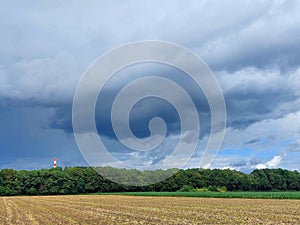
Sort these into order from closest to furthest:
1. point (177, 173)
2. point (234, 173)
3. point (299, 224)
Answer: point (299, 224) < point (177, 173) < point (234, 173)

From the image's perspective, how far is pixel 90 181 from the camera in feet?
401

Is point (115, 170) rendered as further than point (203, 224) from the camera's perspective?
Yes

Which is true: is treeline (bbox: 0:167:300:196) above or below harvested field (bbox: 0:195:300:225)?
above

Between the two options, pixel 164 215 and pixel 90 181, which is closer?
pixel 164 215

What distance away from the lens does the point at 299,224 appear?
2270 centimetres

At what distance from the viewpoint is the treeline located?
11681cm

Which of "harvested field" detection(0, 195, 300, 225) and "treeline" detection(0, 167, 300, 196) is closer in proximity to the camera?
"harvested field" detection(0, 195, 300, 225)

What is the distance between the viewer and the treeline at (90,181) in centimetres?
11681

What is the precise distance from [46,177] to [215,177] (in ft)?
176

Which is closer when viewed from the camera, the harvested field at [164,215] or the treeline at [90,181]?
the harvested field at [164,215]

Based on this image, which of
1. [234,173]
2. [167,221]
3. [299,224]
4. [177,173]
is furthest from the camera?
[234,173]

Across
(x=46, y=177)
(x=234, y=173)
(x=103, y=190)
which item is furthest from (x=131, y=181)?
(x=234, y=173)

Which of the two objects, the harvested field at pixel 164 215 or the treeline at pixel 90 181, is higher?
A: the treeline at pixel 90 181

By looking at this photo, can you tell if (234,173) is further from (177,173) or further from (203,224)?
(203,224)
